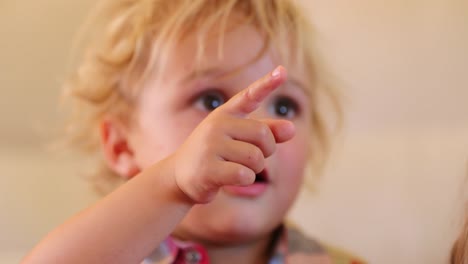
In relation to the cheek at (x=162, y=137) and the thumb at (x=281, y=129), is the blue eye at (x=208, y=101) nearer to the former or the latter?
the cheek at (x=162, y=137)

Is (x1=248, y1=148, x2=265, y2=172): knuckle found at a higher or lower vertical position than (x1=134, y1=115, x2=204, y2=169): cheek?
higher

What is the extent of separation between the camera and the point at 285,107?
0.69 metres

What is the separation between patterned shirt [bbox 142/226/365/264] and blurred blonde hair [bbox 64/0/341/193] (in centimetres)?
17

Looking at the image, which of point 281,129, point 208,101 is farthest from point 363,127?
point 281,129

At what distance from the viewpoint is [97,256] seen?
0.50 meters

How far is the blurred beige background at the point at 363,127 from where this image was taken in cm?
76

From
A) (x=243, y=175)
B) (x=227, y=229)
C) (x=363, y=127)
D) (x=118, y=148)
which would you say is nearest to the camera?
(x=243, y=175)

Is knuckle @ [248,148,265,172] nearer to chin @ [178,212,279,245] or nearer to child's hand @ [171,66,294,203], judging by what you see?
child's hand @ [171,66,294,203]

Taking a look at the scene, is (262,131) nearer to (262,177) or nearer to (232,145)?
(232,145)

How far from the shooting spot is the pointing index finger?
1.50ft

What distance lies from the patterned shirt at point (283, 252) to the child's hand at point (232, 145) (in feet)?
0.59

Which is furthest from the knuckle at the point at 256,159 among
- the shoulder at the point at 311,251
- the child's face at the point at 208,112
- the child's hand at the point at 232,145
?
the shoulder at the point at 311,251

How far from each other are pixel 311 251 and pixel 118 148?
268 mm

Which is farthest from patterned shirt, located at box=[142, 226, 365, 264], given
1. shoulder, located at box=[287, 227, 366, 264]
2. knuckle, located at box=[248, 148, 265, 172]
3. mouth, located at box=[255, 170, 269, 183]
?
knuckle, located at box=[248, 148, 265, 172]
